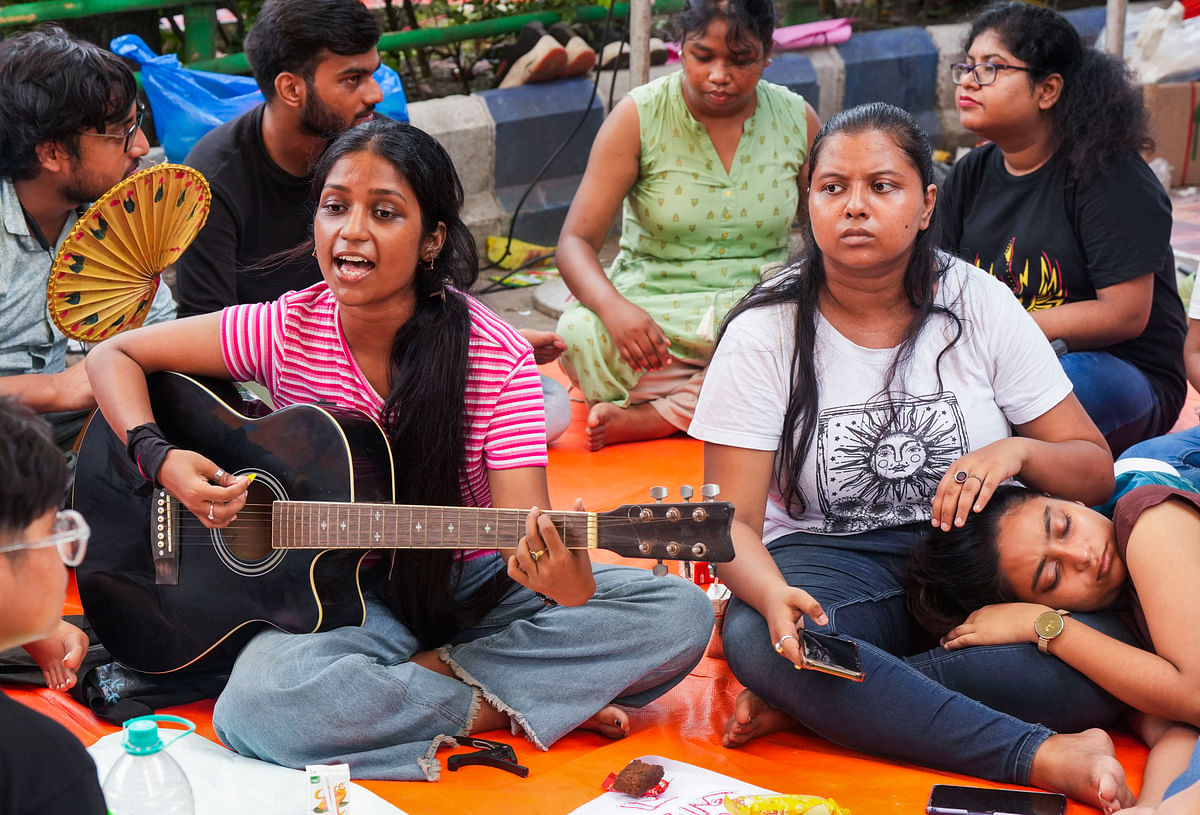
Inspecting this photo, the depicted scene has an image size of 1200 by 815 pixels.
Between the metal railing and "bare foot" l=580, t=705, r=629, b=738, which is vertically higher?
the metal railing

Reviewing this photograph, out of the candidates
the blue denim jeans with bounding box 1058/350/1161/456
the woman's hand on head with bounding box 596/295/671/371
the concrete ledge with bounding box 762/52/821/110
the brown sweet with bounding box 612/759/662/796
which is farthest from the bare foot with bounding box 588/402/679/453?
the concrete ledge with bounding box 762/52/821/110

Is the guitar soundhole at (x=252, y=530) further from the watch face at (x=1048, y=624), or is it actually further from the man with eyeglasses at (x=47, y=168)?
the watch face at (x=1048, y=624)

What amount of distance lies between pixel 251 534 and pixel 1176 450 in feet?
7.28

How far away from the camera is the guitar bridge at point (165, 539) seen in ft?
8.59

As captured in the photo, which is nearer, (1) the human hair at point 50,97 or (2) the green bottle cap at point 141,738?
(2) the green bottle cap at point 141,738

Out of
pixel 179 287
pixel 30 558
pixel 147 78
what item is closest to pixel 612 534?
pixel 30 558

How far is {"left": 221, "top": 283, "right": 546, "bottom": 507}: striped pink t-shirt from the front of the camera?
8.56 ft

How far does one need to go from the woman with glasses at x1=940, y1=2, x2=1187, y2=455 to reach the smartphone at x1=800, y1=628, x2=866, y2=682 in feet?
4.79

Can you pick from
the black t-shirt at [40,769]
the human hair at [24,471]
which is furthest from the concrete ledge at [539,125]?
the black t-shirt at [40,769]

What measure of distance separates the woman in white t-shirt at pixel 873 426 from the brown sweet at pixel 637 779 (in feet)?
0.84

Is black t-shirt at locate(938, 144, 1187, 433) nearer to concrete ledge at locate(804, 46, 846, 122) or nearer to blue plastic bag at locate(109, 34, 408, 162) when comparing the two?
blue plastic bag at locate(109, 34, 408, 162)

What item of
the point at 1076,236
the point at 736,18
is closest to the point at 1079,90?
the point at 1076,236

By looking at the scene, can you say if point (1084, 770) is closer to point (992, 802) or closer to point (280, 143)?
point (992, 802)

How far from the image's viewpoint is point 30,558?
1453 millimetres
